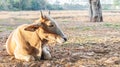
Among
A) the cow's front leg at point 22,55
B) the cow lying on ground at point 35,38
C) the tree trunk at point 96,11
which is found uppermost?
the cow lying on ground at point 35,38

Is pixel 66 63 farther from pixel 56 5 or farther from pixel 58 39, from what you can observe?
pixel 56 5

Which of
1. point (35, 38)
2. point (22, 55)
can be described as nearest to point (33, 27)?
point (35, 38)

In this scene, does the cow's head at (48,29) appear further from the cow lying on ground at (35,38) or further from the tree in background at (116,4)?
the tree in background at (116,4)

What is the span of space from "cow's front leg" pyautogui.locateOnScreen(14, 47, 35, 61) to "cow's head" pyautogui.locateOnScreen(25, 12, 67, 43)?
461 millimetres

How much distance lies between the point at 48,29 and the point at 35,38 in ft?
1.49

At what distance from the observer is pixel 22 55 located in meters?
7.48

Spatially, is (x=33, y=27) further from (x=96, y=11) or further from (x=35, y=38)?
(x=96, y=11)

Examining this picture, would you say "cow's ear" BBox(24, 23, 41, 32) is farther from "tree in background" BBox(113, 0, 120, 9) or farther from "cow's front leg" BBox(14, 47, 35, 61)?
"tree in background" BBox(113, 0, 120, 9)

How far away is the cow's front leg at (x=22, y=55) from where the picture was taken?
7.37 m

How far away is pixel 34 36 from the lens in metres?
7.40

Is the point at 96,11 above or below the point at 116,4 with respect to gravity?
above

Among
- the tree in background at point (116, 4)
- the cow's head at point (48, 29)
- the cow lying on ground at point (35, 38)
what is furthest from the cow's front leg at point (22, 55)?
the tree in background at point (116, 4)

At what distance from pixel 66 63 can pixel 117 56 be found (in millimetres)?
1279

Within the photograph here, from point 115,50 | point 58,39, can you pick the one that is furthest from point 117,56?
point 58,39
